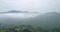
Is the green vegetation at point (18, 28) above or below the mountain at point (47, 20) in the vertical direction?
below

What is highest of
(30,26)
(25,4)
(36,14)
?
(25,4)

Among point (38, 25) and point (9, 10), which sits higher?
point (9, 10)

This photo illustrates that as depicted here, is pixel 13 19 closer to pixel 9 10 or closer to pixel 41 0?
pixel 9 10

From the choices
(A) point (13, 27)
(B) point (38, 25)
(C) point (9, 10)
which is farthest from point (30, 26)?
(C) point (9, 10)

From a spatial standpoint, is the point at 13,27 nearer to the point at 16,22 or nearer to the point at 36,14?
the point at 16,22

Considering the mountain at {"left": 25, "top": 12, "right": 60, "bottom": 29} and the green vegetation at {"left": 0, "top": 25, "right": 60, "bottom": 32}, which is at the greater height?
the mountain at {"left": 25, "top": 12, "right": 60, "bottom": 29}

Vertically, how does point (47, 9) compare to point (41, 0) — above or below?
below

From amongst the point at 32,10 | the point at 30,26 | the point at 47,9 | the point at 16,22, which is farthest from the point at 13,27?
the point at 47,9
